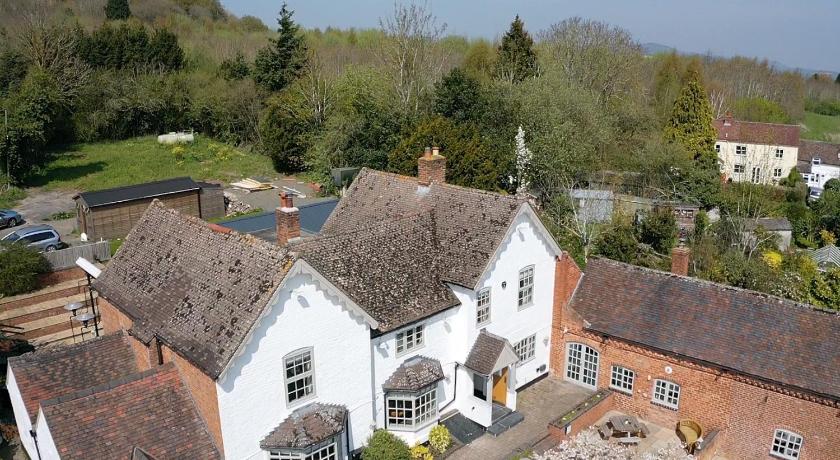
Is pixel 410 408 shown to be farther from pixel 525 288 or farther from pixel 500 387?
pixel 525 288

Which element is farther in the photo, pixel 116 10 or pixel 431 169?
pixel 116 10

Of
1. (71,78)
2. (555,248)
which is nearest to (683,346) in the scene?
(555,248)

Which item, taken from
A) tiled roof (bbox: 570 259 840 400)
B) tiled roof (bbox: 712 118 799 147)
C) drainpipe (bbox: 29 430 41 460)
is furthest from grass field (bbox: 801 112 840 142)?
drainpipe (bbox: 29 430 41 460)

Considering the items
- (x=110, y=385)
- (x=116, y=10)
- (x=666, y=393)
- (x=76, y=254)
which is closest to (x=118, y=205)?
(x=76, y=254)

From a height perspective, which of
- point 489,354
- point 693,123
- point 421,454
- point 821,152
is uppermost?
point 693,123

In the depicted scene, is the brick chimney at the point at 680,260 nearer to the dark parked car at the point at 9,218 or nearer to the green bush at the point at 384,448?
the green bush at the point at 384,448
